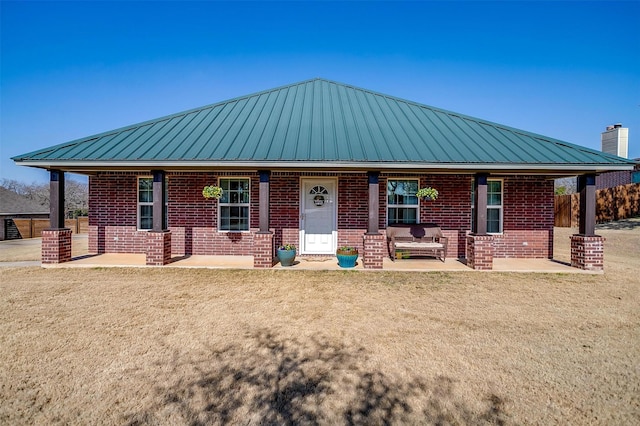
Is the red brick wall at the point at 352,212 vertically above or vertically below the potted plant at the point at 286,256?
above

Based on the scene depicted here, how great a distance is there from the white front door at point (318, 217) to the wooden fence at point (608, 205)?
664 inches

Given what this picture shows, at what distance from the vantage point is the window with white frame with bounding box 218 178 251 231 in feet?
31.7

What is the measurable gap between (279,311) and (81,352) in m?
2.54

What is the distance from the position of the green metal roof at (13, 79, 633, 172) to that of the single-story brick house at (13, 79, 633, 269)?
6 cm

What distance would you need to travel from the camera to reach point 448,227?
9617mm

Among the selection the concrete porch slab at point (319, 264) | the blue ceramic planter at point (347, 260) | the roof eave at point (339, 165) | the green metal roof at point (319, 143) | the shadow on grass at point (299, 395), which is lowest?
the shadow on grass at point (299, 395)

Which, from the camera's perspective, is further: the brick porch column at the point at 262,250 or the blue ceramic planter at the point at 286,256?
the blue ceramic planter at the point at 286,256

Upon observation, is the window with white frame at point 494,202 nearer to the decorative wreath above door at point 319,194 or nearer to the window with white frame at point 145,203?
the decorative wreath above door at point 319,194

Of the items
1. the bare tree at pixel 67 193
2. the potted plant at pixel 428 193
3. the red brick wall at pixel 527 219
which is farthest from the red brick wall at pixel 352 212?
the bare tree at pixel 67 193

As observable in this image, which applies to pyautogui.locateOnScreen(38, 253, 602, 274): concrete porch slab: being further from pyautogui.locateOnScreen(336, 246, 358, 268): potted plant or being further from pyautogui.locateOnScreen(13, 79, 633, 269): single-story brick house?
pyautogui.locateOnScreen(13, 79, 633, 269): single-story brick house

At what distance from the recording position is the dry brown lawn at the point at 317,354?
2.62 metres

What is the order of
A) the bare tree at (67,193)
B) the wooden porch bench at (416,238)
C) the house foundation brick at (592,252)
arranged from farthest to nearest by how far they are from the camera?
the bare tree at (67,193) → the wooden porch bench at (416,238) → the house foundation brick at (592,252)

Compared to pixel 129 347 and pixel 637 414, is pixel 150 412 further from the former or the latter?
pixel 637 414

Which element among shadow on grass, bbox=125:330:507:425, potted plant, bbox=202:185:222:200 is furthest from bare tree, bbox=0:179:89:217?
shadow on grass, bbox=125:330:507:425
